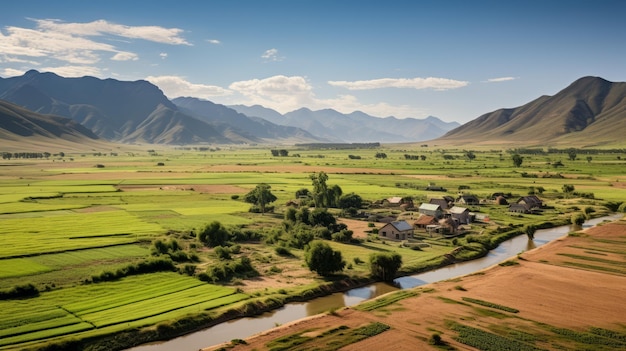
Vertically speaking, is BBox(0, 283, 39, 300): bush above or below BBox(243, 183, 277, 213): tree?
below

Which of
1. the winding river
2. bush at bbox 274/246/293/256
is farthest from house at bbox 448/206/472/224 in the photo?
bush at bbox 274/246/293/256

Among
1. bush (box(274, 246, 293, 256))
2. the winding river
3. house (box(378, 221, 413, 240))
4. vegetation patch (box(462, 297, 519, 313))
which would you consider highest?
house (box(378, 221, 413, 240))

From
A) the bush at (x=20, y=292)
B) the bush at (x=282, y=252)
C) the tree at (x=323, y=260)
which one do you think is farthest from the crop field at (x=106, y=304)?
the bush at (x=282, y=252)

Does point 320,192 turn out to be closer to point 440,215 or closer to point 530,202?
point 440,215

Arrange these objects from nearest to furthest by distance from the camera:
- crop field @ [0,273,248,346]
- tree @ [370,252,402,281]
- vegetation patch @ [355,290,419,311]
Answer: crop field @ [0,273,248,346] < vegetation patch @ [355,290,419,311] < tree @ [370,252,402,281]

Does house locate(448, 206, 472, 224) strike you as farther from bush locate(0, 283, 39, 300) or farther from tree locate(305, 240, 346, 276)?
bush locate(0, 283, 39, 300)

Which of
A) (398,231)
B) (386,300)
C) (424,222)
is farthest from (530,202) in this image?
(386,300)
